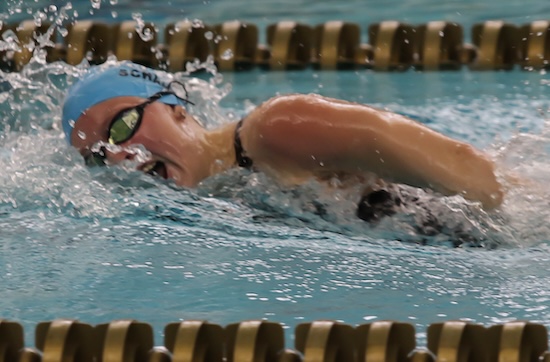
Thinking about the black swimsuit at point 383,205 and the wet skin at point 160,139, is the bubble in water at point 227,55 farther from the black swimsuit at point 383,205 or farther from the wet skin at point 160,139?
the black swimsuit at point 383,205

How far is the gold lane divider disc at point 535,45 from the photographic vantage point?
457cm

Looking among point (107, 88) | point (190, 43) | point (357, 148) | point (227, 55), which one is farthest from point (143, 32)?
point (357, 148)

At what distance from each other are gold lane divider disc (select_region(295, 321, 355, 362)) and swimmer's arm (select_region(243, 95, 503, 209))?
2.48ft

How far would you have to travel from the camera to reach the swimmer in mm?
2582

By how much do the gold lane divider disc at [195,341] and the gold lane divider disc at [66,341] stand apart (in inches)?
6.2

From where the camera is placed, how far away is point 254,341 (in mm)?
1916

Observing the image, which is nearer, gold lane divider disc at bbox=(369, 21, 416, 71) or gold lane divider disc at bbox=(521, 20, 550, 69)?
gold lane divider disc at bbox=(521, 20, 550, 69)

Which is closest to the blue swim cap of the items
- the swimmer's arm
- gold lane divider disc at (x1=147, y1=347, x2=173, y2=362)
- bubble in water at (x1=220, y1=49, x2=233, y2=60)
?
the swimmer's arm

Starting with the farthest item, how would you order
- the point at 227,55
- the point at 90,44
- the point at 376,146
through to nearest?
the point at 90,44 → the point at 227,55 → the point at 376,146

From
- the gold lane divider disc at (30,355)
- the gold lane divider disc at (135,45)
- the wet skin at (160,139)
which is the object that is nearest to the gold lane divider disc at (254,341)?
the gold lane divider disc at (30,355)

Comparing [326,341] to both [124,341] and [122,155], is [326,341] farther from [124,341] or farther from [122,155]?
[122,155]

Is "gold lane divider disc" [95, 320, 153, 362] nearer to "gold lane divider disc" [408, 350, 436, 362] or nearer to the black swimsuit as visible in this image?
"gold lane divider disc" [408, 350, 436, 362]

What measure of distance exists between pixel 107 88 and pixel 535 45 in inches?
93.1

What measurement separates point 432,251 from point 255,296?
0.50 m
